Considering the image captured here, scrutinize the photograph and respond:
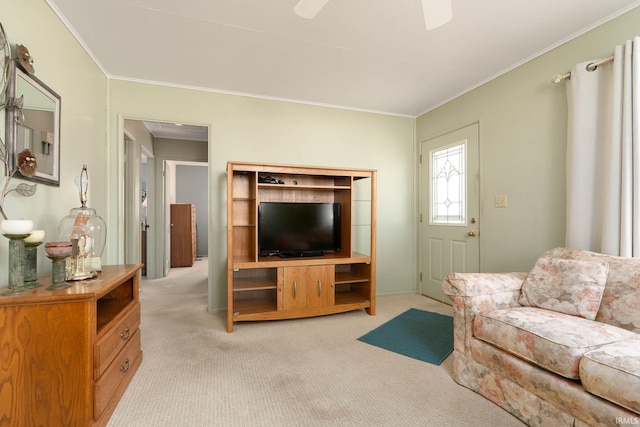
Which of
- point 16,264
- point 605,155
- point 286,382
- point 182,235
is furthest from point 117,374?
point 182,235

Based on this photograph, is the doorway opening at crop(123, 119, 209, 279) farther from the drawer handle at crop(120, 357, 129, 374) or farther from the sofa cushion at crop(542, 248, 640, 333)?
the sofa cushion at crop(542, 248, 640, 333)

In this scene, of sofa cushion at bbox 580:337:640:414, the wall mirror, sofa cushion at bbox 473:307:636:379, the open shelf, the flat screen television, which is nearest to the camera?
sofa cushion at bbox 580:337:640:414

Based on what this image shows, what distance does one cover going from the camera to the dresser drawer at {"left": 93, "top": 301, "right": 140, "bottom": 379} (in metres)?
1.46

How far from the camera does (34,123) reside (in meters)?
1.77

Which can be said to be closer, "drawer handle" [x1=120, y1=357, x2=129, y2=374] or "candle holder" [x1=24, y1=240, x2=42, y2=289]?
"candle holder" [x1=24, y1=240, x2=42, y2=289]

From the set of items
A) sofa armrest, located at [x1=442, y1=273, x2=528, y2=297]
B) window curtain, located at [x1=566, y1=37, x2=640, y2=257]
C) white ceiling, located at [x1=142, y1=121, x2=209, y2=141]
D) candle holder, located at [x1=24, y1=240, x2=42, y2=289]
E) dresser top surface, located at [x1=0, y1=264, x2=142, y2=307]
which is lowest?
sofa armrest, located at [x1=442, y1=273, x2=528, y2=297]

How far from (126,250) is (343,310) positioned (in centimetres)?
306

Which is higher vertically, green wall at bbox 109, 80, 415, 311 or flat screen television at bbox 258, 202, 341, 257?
green wall at bbox 109, 80, 415, 311

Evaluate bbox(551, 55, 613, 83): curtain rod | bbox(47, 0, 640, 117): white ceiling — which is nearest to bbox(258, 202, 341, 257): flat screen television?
bbox(47, 0, 640, 117): white ceiling

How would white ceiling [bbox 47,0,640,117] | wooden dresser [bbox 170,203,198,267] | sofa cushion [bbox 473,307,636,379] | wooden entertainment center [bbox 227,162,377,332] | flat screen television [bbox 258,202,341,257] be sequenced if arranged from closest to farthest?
sofa cushion [bbox 473,307,636,379], white ceiling [bbox 47,0,640,117], wooden entertainment center [bbox 227,162,377,332], flat screen television [bbox 258,202,341,257], wooden dresser [bbox 170,203,198,267]

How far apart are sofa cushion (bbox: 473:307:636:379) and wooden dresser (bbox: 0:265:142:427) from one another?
6.95 ft

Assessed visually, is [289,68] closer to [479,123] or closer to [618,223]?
[479,123]

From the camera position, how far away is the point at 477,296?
1.93 metres

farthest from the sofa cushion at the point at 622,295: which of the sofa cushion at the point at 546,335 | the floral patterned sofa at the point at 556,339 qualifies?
the sofa cushion at the point at 546,335
